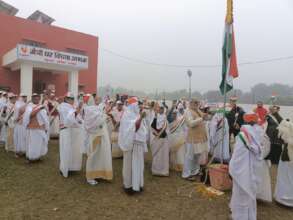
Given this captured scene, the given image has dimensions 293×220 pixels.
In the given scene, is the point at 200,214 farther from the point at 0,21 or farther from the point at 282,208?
the point at 0,21

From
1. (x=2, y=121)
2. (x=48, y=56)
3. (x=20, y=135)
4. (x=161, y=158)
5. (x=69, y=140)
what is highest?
(x=48, y=56)

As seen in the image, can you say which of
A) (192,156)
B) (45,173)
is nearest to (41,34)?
(45,173)

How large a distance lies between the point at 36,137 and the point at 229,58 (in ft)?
16.8

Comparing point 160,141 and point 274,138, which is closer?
point 274,138

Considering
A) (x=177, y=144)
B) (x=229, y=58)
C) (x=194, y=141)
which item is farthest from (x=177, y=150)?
(x=229, y=58)

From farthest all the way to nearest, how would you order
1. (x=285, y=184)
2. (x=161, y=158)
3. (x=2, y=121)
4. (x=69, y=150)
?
(x=2, y=121)
(x=161, y=158)
(x=69, y=150)
(x=285, y=184)

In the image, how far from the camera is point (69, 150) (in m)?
5.60

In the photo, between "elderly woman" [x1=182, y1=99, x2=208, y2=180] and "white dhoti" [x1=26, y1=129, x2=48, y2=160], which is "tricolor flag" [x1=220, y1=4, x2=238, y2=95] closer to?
"elderly woman" [x1=182, y1=99, x2=208, y2=180]

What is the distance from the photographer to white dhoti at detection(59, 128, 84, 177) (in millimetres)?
5527

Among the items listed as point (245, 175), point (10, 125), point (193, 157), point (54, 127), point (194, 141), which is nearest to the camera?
point (245, 175)

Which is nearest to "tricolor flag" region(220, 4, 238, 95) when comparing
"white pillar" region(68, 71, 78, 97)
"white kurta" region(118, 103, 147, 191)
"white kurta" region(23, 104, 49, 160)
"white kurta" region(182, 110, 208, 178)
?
"white kurta" region(182, 110, 208, 178)

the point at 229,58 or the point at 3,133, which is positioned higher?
the point at 229,58

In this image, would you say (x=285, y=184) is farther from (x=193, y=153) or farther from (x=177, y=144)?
(x=177, y=144)

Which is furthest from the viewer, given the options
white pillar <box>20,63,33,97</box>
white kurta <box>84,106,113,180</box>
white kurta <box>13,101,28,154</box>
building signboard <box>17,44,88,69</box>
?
white pillar <box>20,63,33,97</box>
